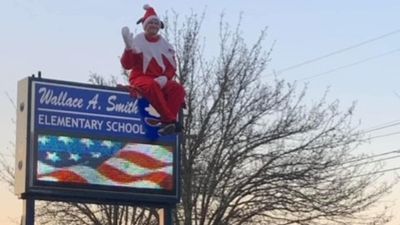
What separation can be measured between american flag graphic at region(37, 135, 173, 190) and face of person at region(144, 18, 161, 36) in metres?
1.60

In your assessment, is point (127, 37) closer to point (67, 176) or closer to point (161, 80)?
point (161, 80)

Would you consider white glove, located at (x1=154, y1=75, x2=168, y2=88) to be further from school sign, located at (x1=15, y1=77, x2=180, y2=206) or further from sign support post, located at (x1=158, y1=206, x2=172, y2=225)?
sign support post, located at (x1=158, y1=206, x2=172, y2=225)

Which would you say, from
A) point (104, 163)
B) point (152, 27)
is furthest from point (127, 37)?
point (104, 163)

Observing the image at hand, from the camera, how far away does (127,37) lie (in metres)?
13.6

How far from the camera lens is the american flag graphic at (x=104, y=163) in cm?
1420

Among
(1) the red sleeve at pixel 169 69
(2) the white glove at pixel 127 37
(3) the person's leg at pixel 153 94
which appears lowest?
(3) the person's leg at pixel 153 94

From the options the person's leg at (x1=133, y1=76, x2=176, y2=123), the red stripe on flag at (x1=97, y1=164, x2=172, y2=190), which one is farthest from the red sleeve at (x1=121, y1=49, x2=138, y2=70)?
the red stripe on flag at (x1=97, y1=164, x2=172, y2=190)

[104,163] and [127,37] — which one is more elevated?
[127,37]

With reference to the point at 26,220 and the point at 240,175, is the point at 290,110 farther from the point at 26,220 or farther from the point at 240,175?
the point at 26,220

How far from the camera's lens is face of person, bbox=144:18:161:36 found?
13875 millimetres

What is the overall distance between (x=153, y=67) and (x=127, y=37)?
0.57 meters

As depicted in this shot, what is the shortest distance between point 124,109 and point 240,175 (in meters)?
9.58

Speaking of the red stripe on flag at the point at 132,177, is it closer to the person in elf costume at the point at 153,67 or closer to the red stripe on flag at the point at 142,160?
the red stripe on flag at the point at 142,160

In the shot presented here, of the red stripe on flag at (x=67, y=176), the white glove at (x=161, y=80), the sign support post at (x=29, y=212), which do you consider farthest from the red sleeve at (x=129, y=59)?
the sign support post at (x=29, y=212)
